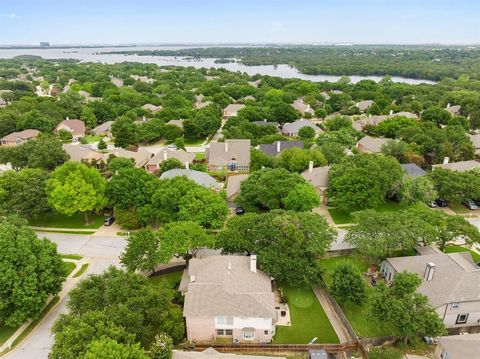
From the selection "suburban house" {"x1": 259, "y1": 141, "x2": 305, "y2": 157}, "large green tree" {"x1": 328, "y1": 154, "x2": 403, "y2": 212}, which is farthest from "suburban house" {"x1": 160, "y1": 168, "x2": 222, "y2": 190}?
"suburban house" {"x1": 259, "y1": 141, "x2": 305, "y2": 157}

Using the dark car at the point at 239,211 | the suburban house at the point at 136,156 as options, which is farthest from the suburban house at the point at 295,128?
the dark car at the point at 239,211

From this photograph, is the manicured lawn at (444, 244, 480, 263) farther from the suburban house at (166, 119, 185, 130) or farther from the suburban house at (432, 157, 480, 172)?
the suburban house at (166, 119, 185, 130)

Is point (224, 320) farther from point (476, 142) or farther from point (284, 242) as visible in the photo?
point (476, 142)

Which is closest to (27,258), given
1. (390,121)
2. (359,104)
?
(390,121)

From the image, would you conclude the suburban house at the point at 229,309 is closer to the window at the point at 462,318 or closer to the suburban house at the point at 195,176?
the window at the point at 462,318

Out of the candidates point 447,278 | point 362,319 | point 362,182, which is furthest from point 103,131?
point 447,278
